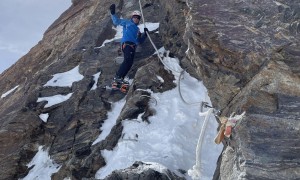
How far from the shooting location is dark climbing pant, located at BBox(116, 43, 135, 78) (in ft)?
44.2

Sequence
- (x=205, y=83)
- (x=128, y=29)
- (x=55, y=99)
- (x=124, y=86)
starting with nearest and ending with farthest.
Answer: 1. (x=205, y=83)
2. (x=124, y=86)
3. (x=128, y=29)
4. (x=55, y=99)

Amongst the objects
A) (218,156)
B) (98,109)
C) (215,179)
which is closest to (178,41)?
(98,109)

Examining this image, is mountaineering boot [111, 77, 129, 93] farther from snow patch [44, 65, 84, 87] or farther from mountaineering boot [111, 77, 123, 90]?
snow patch [44, 65, 84, 87]

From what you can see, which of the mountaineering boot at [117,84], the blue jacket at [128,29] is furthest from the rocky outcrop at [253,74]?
the blue jacket at [128,29]

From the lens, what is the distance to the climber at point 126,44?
13234 mm

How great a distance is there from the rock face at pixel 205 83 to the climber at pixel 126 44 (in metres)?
0.36

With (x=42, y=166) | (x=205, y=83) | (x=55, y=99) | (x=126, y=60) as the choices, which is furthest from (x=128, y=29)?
(x=205, y=83)

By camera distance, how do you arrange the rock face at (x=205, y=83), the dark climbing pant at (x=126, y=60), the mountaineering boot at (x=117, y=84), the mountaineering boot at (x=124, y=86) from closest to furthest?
the rock face at (x=205, y=83)
the mountaineering boot at (x=124, y=86)
the mountaineering boot at (x=117, y=84)
the dark climbing pant at (x=126, y=60)

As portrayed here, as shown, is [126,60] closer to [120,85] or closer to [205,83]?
[120,85]

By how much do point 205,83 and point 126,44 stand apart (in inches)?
194

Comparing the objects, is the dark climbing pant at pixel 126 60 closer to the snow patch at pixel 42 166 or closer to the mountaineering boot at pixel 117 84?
the mountaineering boot at pixel 117 84

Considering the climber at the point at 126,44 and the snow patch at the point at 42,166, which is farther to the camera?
the climber at the point at 126,44

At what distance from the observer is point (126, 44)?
13.9m

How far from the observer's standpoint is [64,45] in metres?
18.9
